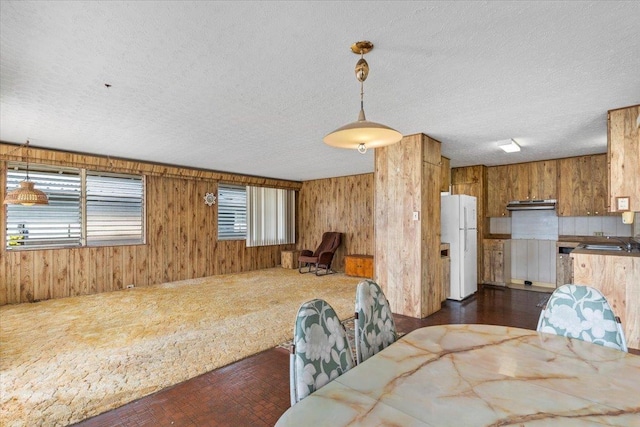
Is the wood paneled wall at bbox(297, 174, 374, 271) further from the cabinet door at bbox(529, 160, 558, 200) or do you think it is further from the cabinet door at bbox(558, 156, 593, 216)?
the cabinet door at bbox(558, 156, 593, 216)

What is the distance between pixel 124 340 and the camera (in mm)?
3408

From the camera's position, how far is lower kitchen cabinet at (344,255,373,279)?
7.02 meters

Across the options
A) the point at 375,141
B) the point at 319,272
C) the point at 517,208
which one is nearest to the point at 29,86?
the point at 375,141

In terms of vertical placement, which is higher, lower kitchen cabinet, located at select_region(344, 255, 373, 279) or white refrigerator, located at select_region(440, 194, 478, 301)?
white refrigerator, located at select_region(440, 194, 478, 301)

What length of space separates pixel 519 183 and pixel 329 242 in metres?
4.24

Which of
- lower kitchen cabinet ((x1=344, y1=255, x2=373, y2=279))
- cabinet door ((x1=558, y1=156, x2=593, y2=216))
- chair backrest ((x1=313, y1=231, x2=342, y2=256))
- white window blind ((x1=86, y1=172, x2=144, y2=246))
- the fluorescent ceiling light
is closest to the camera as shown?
the fluorescent ceiling light

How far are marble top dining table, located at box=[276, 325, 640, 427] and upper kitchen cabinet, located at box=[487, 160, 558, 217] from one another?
5177mm

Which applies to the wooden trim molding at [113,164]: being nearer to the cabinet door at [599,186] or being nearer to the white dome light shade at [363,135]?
the white dome light shade at [363,135]

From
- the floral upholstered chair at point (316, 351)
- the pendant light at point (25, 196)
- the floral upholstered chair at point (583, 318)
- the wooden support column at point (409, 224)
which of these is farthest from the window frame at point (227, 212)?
the floral upholstered chair at point (583, 318)

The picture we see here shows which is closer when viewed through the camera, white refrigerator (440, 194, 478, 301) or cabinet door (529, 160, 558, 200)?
white refrigerator (440, 194, 478, 301)

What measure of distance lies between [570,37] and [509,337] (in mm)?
1793

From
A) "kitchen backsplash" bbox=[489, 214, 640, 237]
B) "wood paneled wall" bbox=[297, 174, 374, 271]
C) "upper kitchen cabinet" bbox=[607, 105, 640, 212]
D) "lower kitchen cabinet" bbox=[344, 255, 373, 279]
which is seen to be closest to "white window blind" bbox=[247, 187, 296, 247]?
"wood paneled wall" bbox=[297, 174, 374, 271]

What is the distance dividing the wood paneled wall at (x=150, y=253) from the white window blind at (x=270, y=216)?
240 mm

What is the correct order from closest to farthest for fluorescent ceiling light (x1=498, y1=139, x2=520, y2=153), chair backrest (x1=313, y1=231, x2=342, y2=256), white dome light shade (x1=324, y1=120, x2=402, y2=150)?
white dome light shade (x1=324, y1=120, x2=402, y2=150), fluorescent ceiling light (x1=498, y1=139, x2=520, y2=153), chair backrest (x1=313, y1=231, x2=342, y2=256)
